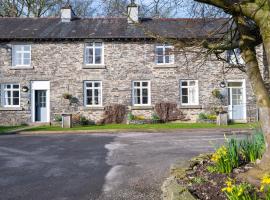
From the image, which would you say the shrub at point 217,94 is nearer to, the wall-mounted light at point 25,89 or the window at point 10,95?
the wall-mounted light at point 25,89

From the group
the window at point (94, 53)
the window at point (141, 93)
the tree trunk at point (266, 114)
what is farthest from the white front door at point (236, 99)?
the tree trunk at point (266, 114)

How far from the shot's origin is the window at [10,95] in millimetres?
25062

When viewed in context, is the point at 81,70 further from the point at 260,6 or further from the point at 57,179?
the point at 260,6

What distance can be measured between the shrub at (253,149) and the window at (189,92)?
1839 centimetres

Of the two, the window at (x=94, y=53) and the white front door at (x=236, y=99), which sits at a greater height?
the window at (x=94, y=53)

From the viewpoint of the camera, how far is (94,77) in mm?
24922

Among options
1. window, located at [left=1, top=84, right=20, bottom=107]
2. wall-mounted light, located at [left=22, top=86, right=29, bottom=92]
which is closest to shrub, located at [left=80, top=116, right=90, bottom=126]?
wall-mounted light, located at [left=22, top=86, right=29, bottom=92]

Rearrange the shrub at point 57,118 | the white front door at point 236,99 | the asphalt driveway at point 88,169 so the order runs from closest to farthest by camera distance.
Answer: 1. the asphalt driveway at point 88,169
2. the shrub at point 57,118
3. the white front door at point 236,99

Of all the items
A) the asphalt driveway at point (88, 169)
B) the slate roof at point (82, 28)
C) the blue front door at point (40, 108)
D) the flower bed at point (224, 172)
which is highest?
the slate roof at point (82, 28)

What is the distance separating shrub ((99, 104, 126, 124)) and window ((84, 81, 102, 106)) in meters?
0.94

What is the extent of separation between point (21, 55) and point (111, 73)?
6639mm

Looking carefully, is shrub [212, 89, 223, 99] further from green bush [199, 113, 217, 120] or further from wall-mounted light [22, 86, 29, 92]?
wall-mounted light [22, 86, 29, 92]

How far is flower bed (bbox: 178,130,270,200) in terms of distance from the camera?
4852 mm

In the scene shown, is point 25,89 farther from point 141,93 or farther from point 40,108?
point 141,93
